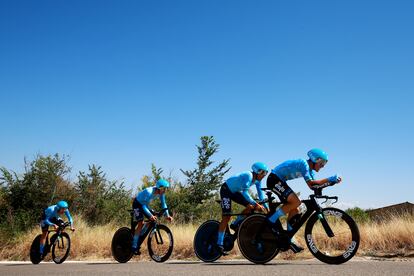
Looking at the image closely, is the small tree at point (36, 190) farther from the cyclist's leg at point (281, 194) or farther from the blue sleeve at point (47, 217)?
the cyclist's leg at point (281, 194)

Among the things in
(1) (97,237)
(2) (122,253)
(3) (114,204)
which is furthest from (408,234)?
(3) (114,204)

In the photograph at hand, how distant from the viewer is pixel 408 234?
10.8 metres

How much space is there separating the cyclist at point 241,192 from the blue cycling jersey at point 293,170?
38.1 inches

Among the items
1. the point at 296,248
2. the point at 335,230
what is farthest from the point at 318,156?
the point at 335,230

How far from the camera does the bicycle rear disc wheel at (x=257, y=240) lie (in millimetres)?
8633

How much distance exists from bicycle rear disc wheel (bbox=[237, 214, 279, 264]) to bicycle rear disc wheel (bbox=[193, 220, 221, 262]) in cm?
156

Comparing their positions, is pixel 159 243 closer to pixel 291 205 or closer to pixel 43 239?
pixel 291 205

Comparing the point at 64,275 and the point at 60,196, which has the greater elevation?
the point at 60,196

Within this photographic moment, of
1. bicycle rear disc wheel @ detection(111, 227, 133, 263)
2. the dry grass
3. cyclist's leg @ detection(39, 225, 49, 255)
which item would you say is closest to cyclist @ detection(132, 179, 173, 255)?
bicycle rear disc wheel @ detection(111, 227, 133, 263)

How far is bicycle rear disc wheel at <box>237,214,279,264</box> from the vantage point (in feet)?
28.3

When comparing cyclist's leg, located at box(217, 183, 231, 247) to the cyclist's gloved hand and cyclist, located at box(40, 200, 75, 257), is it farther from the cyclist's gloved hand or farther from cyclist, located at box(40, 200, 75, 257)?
cyclist, located at box(40, 200, 75, 257)

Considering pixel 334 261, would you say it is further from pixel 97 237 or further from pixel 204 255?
pixel 97 237

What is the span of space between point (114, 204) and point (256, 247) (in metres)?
16.8

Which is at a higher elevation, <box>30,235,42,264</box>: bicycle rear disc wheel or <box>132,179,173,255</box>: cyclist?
<box>132,179,173,255</box>: cyclist
